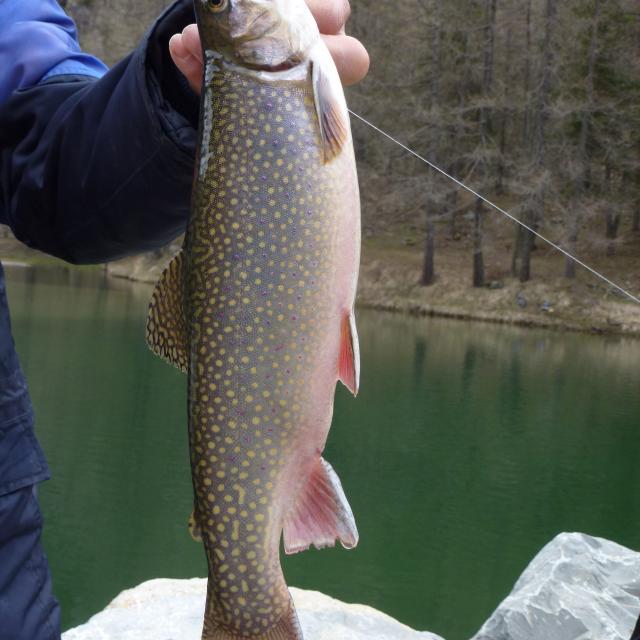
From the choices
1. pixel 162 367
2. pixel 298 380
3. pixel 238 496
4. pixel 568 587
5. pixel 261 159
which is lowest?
pixel 162 367

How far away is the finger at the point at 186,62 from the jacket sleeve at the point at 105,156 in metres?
0.03

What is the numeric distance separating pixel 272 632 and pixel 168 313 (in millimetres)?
686

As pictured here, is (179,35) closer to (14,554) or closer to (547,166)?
(14,554)

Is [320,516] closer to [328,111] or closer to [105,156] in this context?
[328,111]

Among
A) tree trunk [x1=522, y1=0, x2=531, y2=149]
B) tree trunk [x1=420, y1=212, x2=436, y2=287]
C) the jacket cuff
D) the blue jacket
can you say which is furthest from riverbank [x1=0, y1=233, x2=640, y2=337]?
the jacket cuff

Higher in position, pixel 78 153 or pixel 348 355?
pixel 78 153

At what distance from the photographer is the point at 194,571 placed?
942cm

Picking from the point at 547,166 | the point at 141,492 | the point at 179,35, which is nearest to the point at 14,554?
the point at 179,35

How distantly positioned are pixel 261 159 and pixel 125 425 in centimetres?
1321

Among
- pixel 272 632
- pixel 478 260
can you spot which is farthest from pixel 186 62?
pixel 478 260

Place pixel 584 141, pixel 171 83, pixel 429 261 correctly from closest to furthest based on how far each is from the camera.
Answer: pixel 171 83 → pixel 584 141 → pixel 429 261

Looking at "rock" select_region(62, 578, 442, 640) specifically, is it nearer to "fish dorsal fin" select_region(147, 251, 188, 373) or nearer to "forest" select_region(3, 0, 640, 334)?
"fish dorsal fin" select_region(147, 251, 188, 373)

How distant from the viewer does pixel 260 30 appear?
65.7 inches

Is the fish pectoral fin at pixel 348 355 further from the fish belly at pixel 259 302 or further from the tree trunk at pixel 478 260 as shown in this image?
the tree trunk at pixel 478 260
